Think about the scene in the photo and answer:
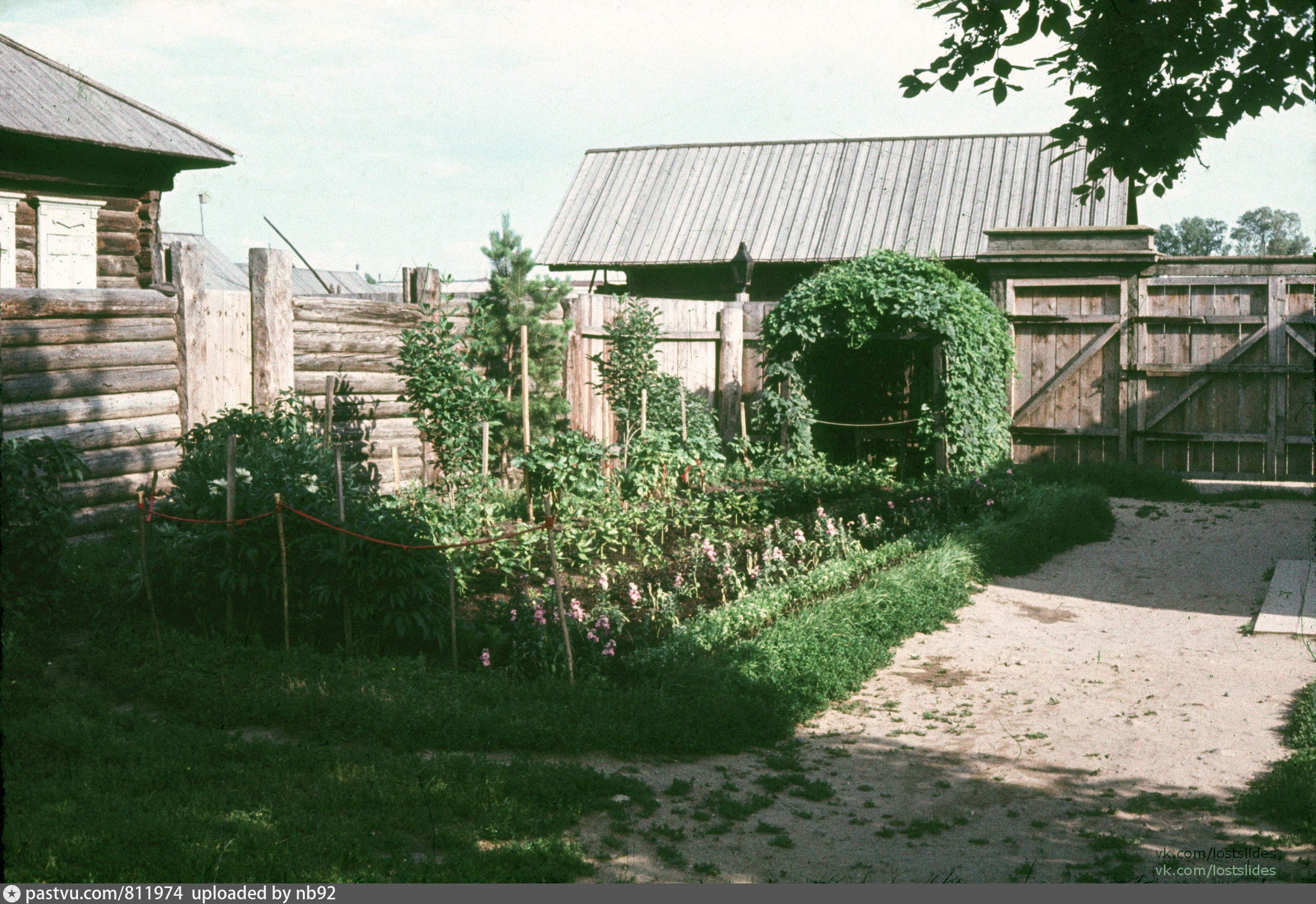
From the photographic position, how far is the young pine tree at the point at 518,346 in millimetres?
11031

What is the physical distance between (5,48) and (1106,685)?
503 inches

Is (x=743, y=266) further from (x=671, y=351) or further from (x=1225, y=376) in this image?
(x=1225, y=376)

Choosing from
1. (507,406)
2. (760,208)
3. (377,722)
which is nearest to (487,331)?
(507,406)

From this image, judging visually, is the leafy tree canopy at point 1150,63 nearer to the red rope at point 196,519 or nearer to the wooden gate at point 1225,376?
the red rope at point 196,519

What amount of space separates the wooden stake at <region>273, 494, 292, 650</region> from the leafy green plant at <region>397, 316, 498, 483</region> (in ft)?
10.4

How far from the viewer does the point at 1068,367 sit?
14.3 metres

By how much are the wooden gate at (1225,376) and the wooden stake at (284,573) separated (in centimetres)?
1126

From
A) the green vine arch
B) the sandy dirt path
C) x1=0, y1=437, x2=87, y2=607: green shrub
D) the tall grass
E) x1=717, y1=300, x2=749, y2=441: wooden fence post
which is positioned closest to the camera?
the sandy dirt path

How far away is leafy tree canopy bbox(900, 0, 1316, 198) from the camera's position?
568 centimetres

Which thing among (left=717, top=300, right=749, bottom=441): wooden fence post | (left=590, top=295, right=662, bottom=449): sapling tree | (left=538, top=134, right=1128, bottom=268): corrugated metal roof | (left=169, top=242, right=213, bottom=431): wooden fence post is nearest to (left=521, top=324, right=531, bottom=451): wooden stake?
(left=590, top=295, right=662, bottom=449): sapling tree

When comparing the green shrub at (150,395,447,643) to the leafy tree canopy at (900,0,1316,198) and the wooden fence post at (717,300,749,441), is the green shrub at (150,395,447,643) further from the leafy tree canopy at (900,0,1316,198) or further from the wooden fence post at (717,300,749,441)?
the wooden fence post at (717,300,749,441)

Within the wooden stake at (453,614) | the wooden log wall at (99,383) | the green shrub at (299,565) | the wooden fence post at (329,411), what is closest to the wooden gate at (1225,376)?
the wooden fence post at (329,411)

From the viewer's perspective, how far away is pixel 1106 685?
630 centimetres

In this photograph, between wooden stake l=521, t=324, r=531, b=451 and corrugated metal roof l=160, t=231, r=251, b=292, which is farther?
corrugated metal roof l=160, t=231, r=251, b=292
